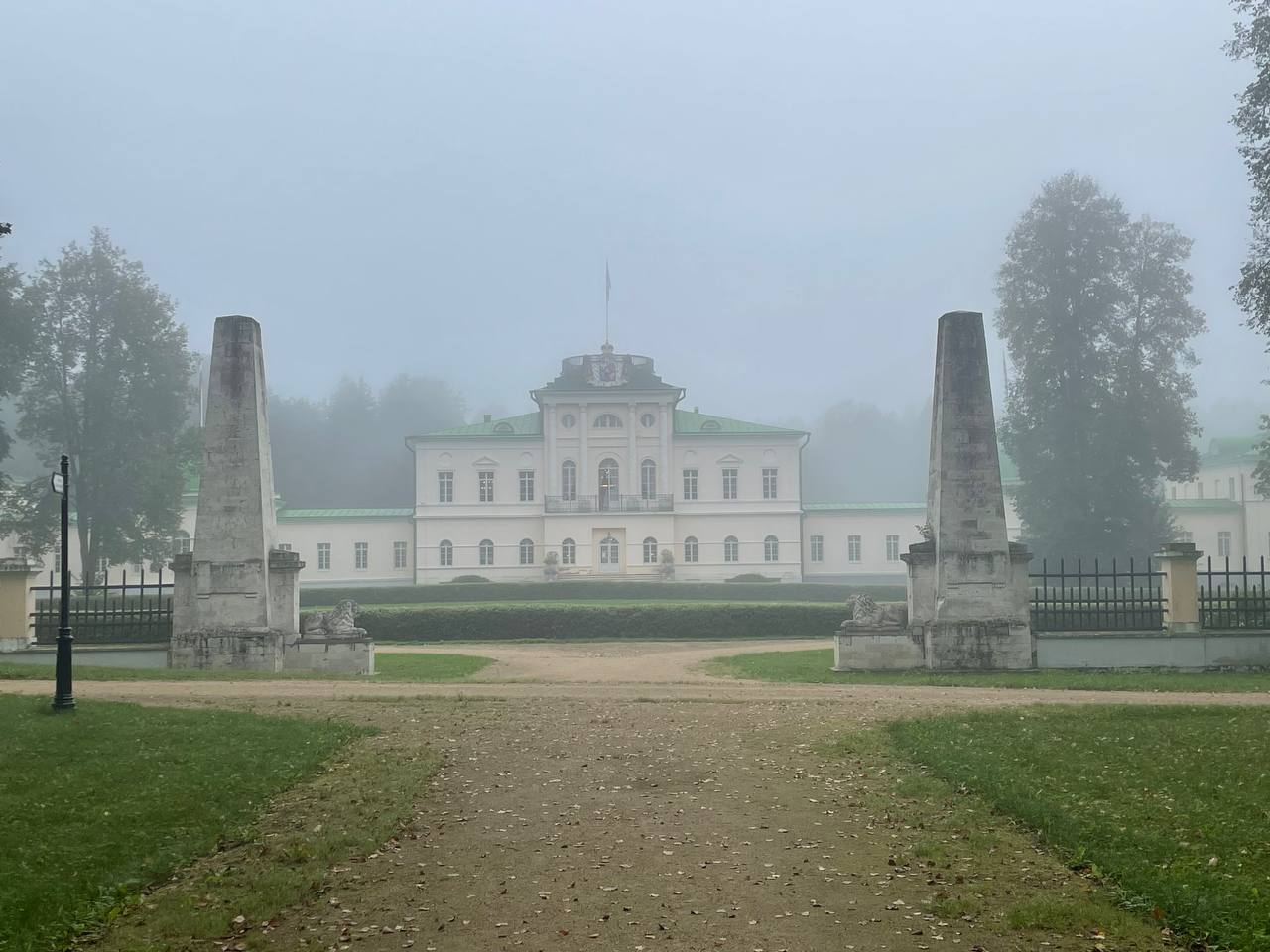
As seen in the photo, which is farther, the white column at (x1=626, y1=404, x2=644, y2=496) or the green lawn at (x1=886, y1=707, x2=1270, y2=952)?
the white column at (x1=626, y1=404, x2=644, y2=496)

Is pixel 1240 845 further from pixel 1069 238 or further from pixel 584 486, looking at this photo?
pixel 584 486

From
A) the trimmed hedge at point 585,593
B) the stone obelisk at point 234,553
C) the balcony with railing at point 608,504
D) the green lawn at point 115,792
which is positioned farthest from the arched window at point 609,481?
the green lawn at point 115,792

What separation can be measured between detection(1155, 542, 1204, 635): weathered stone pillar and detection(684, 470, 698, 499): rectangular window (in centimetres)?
3937

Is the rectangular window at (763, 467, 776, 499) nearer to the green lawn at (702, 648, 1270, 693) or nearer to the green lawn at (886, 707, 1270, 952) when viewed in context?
the green lawn at (702, 648, 1270, 693)

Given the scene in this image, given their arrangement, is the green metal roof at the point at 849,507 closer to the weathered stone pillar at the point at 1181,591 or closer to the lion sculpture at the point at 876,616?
the weathered stone pillar at the point at 1181,591

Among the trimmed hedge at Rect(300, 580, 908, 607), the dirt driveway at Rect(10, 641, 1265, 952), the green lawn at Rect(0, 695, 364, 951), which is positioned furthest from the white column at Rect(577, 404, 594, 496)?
the green lawn at Rect(0, 695, 364, 951)

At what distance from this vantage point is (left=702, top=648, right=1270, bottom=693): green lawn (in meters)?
15.3

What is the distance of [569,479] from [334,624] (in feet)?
127

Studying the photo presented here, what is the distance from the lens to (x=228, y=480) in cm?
1864

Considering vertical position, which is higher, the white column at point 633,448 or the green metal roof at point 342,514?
the white column at point 633,448

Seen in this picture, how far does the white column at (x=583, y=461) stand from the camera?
57250 mm

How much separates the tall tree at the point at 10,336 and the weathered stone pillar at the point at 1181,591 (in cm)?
3408

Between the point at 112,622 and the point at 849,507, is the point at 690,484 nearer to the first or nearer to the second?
the point at 849,507

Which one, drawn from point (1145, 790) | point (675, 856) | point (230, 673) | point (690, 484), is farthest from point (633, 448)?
point (675, 856)
